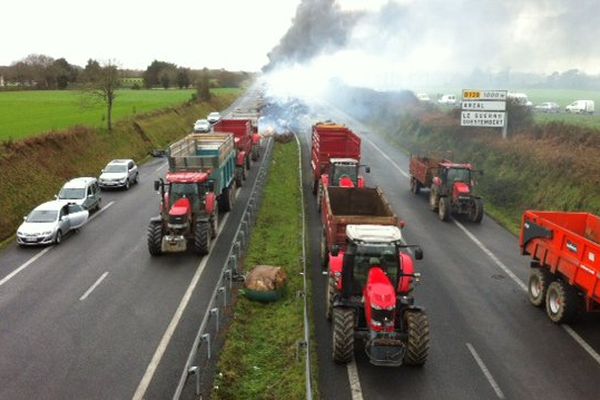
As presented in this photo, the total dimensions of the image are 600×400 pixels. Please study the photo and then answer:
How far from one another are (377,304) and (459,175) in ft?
57.2

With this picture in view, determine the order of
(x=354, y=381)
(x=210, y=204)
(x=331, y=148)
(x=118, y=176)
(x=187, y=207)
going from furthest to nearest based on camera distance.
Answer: (x=118, y=176)
(x=331, y=148)
(x=210, y=204)
(x=187, y=207)
(x=354, y=381)

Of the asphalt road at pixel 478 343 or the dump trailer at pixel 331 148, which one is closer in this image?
the asphalt road at pixel 478 343

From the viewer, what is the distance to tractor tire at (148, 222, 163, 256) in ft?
69.5

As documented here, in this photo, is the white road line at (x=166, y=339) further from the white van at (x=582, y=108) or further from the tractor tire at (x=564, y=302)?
the white van at (x=582, y=108)

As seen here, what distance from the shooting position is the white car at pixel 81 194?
91.2 ft

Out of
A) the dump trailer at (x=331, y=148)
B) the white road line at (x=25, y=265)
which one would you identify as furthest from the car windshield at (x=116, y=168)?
the dump trailer at (x=331, y=148)

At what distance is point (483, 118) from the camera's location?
121ft

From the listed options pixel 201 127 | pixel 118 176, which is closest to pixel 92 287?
pixel 118 176

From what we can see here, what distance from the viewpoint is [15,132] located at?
4159 centimetres

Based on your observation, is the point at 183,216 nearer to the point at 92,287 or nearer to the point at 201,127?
the point at 92,287

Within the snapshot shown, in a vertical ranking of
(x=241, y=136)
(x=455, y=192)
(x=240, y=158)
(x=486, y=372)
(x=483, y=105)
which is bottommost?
(x=486, y=372)

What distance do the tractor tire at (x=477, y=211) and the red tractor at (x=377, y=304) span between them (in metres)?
13.6

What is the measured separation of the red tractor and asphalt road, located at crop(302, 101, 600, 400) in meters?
0.69

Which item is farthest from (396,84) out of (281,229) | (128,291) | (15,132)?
(128,291)
